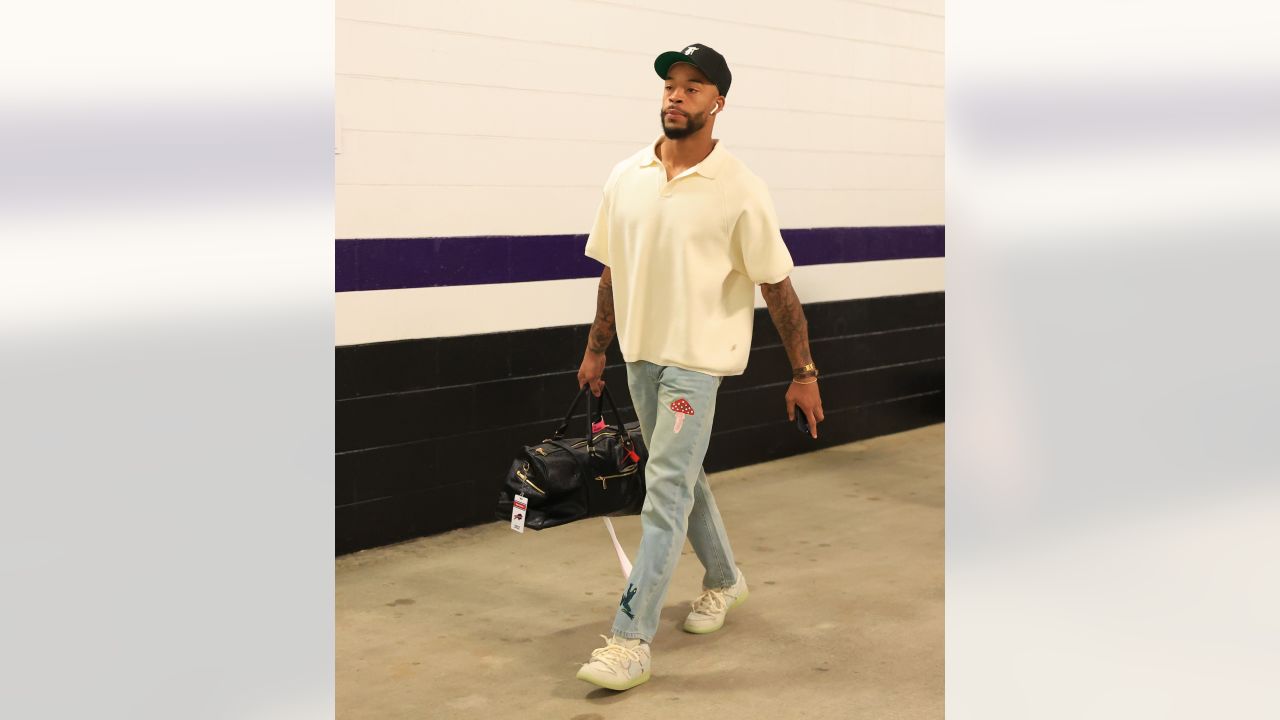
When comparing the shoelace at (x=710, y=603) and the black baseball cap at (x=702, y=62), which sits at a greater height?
the black baseball cap at (x=702, y=62)

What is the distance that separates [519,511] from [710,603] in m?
0.77

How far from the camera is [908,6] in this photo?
24.2 ft

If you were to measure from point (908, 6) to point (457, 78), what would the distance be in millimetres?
3252

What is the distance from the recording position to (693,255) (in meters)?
3.63

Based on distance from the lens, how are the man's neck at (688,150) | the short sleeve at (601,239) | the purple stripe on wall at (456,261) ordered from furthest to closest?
1. the purple stripe on wall at (456,261)
2. the short sleeve at (601,239)
3. the man's neck at (688,150)

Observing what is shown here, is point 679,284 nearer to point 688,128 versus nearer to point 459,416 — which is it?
point 688,128

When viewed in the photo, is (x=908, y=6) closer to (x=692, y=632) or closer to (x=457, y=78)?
(x=457, y=78)

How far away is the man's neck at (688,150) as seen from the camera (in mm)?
3650

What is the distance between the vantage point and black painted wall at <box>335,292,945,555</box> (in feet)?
16.4

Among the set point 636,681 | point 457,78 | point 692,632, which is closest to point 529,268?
point 457,78
